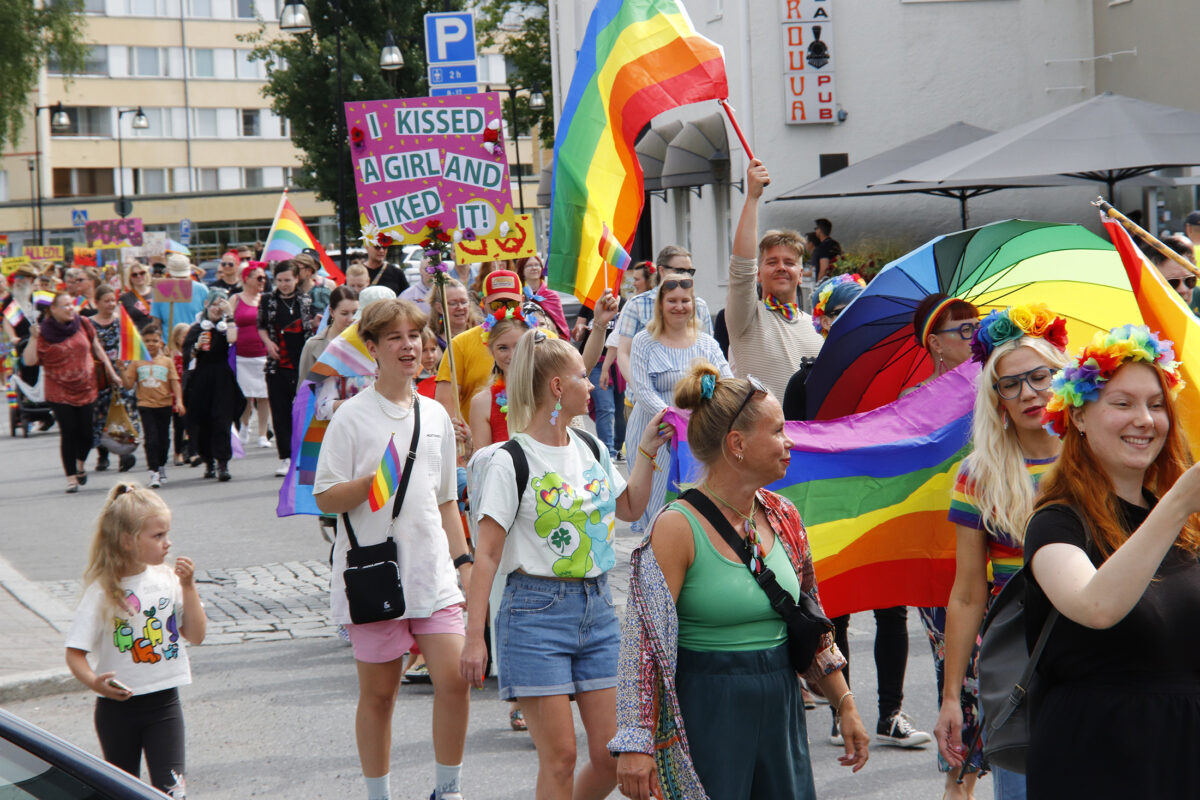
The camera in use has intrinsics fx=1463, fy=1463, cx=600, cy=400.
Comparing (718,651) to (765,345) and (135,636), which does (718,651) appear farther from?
(765,345)

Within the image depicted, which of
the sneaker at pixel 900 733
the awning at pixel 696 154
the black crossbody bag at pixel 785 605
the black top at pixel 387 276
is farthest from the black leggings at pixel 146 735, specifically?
the awning at pixel 696 154

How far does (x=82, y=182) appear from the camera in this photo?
7294 cm

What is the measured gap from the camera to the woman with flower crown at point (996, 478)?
4.06m

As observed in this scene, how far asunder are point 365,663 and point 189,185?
7200cm

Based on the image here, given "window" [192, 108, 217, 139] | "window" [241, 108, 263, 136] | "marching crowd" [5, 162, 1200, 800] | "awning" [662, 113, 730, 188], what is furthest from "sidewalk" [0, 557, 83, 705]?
"window" [241, 108, 263, 136]

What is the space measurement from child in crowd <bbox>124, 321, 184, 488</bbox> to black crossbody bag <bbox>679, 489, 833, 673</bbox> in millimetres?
12254

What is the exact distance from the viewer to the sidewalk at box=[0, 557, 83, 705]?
750 cm

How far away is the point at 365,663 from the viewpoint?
17.3ft

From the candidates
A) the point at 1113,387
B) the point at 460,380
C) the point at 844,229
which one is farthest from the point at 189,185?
the point at 1113,387

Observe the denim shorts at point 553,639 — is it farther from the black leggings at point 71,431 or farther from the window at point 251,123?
the window at point 251,123

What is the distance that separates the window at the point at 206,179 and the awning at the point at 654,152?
5135 cm

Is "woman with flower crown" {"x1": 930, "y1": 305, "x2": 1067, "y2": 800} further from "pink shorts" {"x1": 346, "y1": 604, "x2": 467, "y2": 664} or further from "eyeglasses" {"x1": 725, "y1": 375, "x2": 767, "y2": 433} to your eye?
"pink shorts" {"x1": 346, "y1": 604, "x2": 467, "y2": 664}

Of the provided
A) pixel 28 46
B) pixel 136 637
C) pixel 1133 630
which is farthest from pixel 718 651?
pixel 28 46

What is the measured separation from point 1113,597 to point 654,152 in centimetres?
2402
